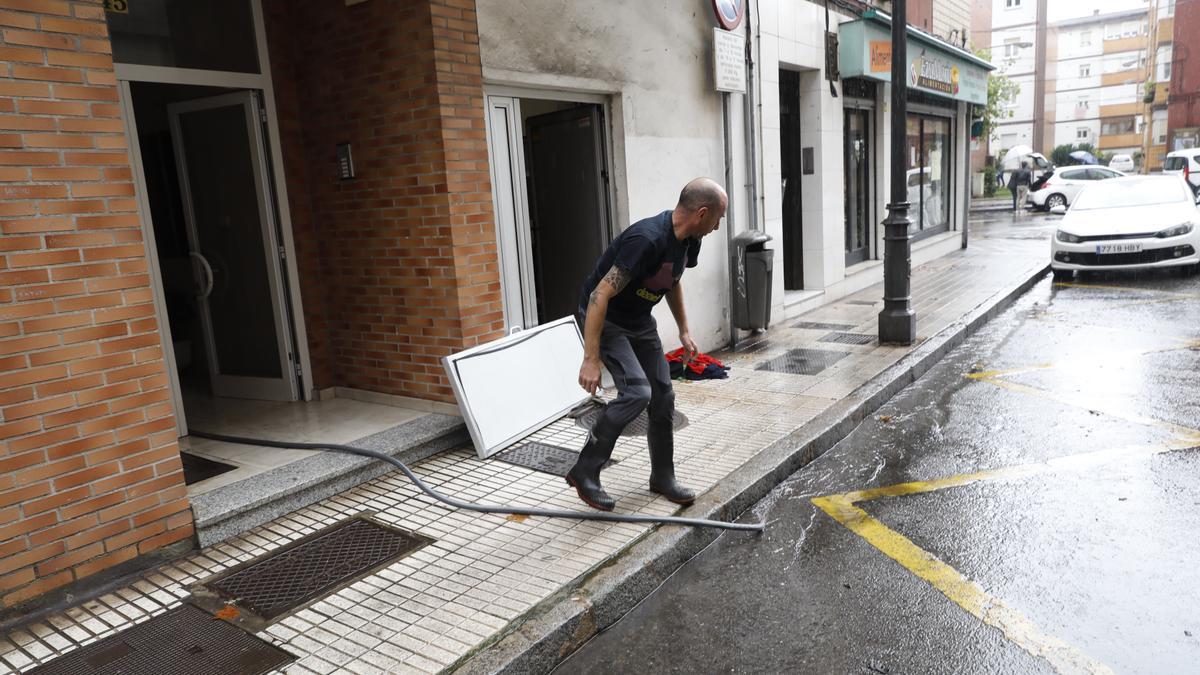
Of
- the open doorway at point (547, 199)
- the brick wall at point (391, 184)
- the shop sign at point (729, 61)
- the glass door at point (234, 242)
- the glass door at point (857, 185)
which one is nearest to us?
the brick wall at point (391, 184)

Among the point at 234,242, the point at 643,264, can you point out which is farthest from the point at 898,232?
the point at 234,242

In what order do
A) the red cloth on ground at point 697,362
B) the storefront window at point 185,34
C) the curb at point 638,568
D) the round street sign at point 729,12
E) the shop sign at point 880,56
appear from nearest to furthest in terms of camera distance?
1. the curb at point 638,568
2. the storefront window at point 185,34
3. the red cloth on ground at point 697,362
4. the round street sign at point 729,12
5. the shop sign at point 880,56

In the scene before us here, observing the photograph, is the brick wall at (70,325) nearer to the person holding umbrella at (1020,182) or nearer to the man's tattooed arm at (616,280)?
the man's tattooed arm at (616,280)

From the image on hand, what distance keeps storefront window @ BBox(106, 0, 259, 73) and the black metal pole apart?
5918mm

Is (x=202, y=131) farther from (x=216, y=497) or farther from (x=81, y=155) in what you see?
(x=216, y=497)

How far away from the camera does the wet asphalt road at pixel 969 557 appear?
3.18m

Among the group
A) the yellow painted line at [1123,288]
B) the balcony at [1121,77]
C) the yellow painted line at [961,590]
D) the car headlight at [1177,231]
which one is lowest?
the yellow painted line at [961,590]

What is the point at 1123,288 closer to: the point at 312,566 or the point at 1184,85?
the point at 312,566

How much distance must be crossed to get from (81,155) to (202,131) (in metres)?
2.75

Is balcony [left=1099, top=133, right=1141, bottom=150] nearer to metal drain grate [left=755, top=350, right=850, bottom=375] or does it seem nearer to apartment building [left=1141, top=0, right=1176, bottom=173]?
apartment building [left=1141, top=0, right=1176, bottom=173]

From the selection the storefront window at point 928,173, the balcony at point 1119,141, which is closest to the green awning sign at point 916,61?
the storefront window at point 928,173

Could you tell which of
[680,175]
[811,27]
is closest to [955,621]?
[680,175]

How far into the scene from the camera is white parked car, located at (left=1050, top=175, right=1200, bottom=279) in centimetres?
1130

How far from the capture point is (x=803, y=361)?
7777 mm
